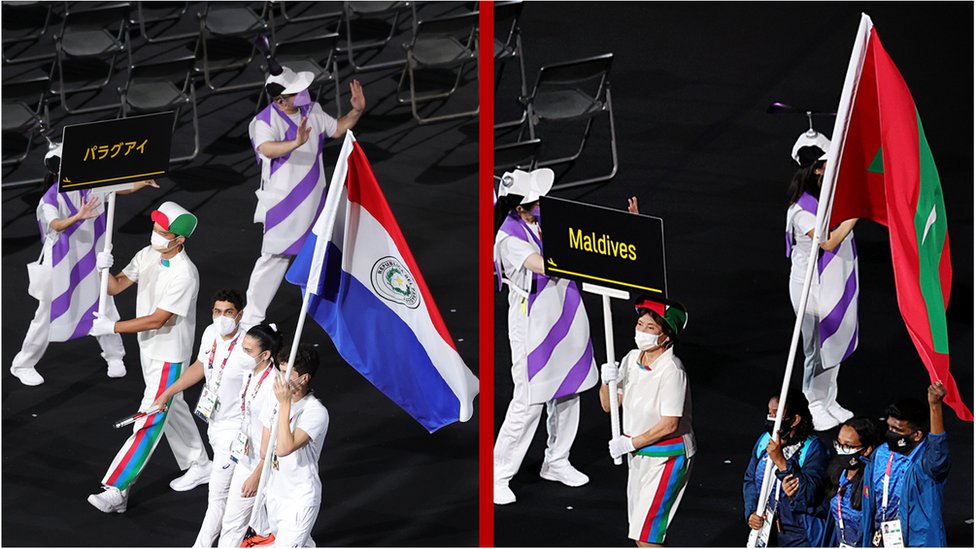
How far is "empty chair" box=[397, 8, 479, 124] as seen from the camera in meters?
12.9

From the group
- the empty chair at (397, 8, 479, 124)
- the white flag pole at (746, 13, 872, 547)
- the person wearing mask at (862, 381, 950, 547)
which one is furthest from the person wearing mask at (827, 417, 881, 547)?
the empty chair at (397, 8, 479, 124)

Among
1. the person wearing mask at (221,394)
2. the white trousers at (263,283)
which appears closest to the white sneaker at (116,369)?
the white trousers at (263,283)

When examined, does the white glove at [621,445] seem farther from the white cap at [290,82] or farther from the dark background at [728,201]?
the white cap at [290,82]

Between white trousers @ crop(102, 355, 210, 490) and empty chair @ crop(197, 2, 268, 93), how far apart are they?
373 centimetres

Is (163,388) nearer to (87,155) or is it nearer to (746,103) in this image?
(87,155)

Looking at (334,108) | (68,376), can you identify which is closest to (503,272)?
(68,376)

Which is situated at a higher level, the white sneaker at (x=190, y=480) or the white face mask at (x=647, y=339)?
the white face mask at (x=647, y=339)

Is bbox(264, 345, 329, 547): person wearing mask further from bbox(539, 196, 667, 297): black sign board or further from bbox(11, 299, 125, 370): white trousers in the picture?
bbox(11, 299, 125, 370): white trousers

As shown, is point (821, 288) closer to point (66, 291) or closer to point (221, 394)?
point (221, 394)

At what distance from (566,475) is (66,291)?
2.72 meters

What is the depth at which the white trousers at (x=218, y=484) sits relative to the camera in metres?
9.22

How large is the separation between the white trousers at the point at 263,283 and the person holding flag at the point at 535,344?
171cm

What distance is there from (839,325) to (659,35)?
4177 millimetres

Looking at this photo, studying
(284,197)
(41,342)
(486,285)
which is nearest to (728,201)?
(284,197)
